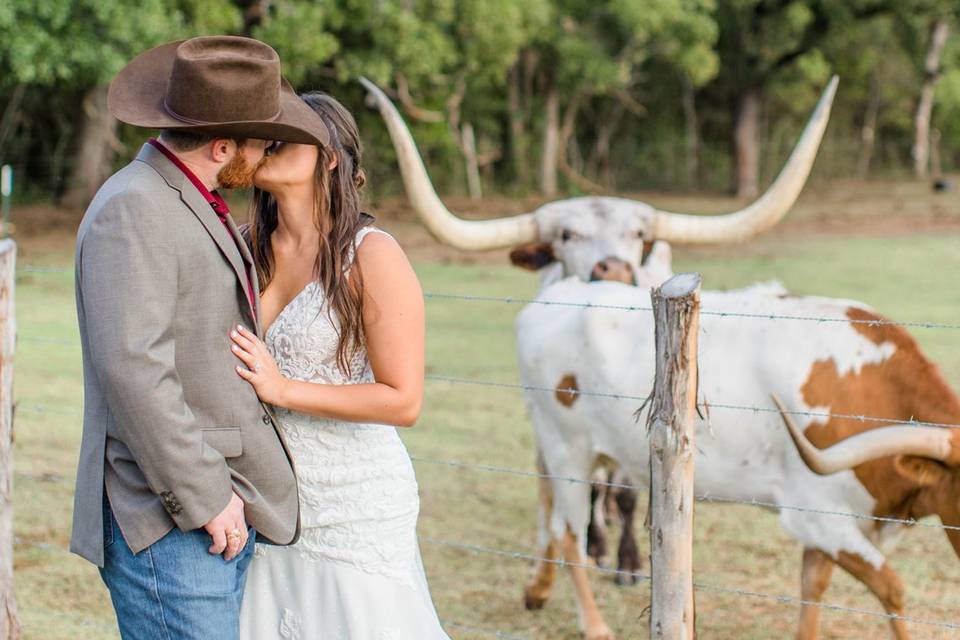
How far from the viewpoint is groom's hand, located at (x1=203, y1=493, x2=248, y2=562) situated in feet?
7.28

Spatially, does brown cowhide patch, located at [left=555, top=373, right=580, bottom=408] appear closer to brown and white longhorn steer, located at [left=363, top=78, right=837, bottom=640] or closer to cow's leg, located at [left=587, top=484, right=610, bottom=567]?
brown and white longhorn steer, located at [left=363, top=78, right=837, bottom=640]

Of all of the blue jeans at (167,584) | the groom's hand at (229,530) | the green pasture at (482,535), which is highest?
the groom's hand at (229,530)

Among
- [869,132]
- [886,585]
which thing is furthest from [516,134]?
[886,585]

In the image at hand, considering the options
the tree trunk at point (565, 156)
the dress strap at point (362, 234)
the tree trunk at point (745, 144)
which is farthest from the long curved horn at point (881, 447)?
the tree trunk at point (745, 144)

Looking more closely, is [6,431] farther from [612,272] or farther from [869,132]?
[869,132]

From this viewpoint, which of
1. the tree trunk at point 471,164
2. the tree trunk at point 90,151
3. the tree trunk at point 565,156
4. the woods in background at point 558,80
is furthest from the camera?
the tree trunk at point 565,156

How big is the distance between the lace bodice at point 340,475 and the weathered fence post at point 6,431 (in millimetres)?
1131

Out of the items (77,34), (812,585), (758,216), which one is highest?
(77,34)

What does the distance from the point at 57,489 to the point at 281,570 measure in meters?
3.83

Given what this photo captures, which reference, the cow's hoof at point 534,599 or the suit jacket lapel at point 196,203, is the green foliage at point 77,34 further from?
the suit jacket lapel at point 196,203

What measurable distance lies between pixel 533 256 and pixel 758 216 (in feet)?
3.79

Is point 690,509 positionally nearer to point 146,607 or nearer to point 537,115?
point 146,607

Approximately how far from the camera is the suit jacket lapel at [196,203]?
2.21 m

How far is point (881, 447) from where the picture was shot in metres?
3.49
